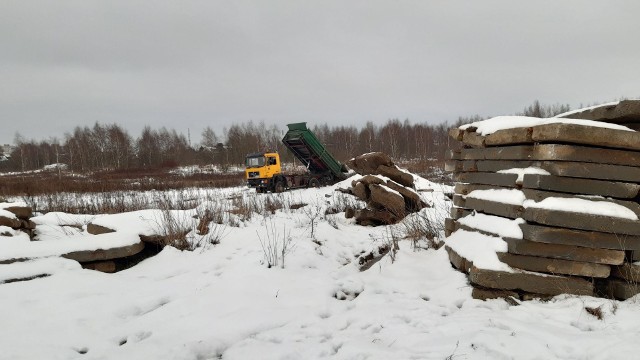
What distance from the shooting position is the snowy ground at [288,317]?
8.90 feet

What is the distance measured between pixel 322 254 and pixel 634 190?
4.16m

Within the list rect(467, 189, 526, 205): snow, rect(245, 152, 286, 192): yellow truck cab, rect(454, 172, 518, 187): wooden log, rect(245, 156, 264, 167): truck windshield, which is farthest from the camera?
rect(245, 156, 264, 167): truck windshield

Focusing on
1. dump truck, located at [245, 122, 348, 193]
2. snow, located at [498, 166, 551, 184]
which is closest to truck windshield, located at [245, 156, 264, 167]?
dump truck, located at [245, 122, 348, 193]

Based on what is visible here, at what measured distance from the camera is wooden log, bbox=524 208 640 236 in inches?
135

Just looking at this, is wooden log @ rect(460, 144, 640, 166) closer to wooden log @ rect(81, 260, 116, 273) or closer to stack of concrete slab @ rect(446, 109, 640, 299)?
stack of concrete slab @ rect(446, 109, 640, 299)

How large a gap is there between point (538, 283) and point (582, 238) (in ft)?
2.15

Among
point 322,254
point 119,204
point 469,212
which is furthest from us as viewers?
point 119,204

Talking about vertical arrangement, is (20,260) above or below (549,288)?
above

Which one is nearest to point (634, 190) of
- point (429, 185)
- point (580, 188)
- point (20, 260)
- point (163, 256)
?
point (580, 188)

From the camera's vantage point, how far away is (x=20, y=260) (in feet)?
13.9

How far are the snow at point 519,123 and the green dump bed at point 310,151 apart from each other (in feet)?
39.6

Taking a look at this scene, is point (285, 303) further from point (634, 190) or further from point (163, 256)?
point (634, 190)

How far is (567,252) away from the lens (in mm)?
3533

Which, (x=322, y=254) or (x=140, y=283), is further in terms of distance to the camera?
(x=322, y=254)
